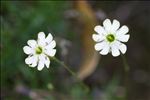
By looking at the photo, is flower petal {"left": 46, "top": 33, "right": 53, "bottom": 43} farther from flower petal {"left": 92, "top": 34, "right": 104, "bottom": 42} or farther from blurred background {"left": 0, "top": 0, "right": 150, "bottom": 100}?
blurred background {"left": 0, "top": 0, "right": 150, "bottom": 100}

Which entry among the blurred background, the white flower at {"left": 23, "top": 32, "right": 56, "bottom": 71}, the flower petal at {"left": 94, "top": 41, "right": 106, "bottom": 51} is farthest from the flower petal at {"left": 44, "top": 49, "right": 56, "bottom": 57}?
the blurred background

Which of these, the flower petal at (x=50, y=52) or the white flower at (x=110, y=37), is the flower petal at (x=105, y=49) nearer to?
the white flower at (x=110, y=37)

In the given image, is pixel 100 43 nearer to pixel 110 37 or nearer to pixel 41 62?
pixel 110 37

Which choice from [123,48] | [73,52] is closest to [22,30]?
[73,52]

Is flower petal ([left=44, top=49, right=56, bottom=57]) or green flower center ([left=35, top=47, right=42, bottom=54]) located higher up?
green flower center ([left=35, top=47, right=42, bottom=54])

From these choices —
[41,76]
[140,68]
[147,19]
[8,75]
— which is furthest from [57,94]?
[147,19]

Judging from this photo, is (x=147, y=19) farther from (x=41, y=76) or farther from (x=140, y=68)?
(x=41, y=76)
